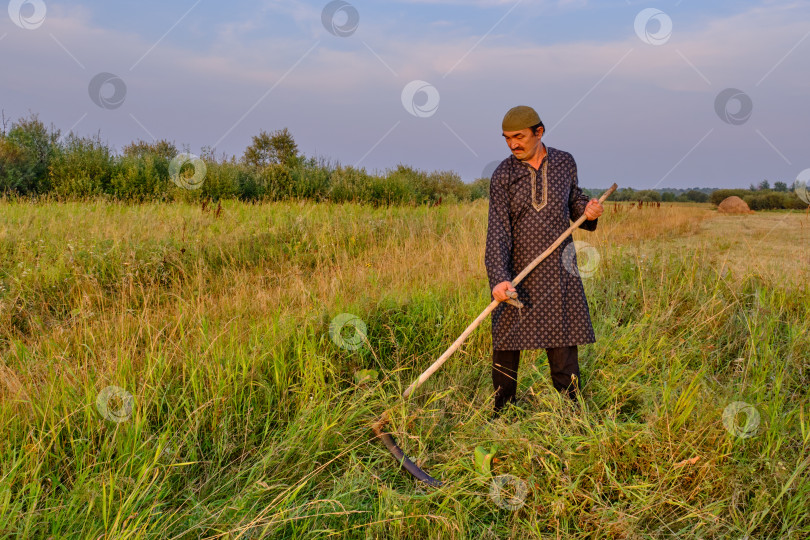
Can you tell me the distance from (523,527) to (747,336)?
123 inches

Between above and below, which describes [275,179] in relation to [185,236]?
above

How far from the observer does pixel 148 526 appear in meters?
2.20

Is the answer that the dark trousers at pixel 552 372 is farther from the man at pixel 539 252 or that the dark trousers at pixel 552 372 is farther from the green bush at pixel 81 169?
the green bush at pixel 81 169

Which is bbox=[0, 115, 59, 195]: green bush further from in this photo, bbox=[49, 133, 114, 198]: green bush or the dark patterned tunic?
the dark patterned tunic

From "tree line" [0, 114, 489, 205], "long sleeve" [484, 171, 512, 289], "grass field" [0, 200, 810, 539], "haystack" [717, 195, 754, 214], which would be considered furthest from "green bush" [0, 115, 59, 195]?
"haystack" [717, 195, 754, 214]

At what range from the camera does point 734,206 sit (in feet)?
39.6

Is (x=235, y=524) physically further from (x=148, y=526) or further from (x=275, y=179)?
(x=275, y=179)

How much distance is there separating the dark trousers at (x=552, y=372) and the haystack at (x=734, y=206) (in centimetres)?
1068

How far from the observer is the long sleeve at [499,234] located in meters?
3.13

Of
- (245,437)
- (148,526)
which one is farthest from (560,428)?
(148,526)

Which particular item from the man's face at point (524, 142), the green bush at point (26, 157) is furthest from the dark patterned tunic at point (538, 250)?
the green bush at point (26, 157)

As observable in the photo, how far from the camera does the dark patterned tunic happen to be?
3.12 m

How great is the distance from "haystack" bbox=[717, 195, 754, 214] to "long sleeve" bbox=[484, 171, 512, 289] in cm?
1078

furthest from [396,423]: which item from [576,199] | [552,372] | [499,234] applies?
[576,199]
